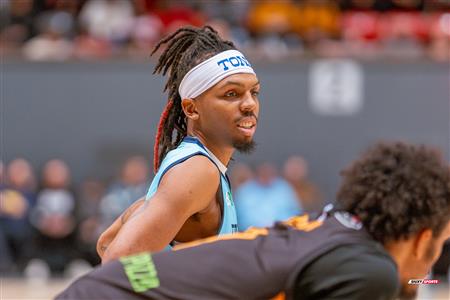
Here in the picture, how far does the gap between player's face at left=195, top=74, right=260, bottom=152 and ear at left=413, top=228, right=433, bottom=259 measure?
136 centimetres

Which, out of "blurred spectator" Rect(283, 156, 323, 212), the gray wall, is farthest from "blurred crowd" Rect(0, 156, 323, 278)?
the gray wall

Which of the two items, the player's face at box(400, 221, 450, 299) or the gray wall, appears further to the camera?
the gray wall

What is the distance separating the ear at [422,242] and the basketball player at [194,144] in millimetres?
1019

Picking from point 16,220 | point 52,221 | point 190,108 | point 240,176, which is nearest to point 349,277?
point 190,108

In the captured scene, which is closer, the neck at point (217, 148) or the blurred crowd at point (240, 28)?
the neck at point (217, 148)

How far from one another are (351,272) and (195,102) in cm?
168

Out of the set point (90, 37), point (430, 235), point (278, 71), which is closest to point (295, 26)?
point (278, 71)

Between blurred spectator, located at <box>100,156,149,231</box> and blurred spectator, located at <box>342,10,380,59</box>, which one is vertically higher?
blurred spectator, located at <box>342,10,380,59</box>

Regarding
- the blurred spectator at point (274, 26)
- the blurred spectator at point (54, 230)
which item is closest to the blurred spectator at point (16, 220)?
the blurred spectator at point (54, 230)

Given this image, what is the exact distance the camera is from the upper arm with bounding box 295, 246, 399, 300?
9.91 feet

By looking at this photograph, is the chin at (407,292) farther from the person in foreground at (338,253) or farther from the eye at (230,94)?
the eye at (230,94)

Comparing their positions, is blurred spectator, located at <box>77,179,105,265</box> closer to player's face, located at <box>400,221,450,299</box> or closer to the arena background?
the arena background

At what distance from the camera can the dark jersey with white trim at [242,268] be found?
3080 millimetres

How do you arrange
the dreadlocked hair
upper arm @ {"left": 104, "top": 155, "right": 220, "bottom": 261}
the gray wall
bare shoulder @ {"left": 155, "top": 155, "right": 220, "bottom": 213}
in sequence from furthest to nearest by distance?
the gray wall < the dreadlocked hair < bare shoulder @ {"left": 155, "top": 155, "right": 220, "bottom": 213} < upper arm @ {"left": 104, "top": 155, "right": 220, "bottom": 261}
